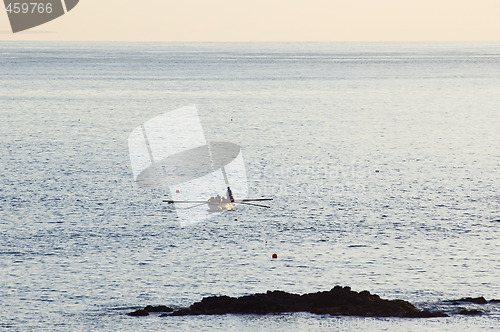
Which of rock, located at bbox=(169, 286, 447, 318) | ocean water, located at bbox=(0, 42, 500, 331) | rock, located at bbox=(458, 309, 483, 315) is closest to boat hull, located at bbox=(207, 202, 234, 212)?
ocean water, located at bbox=(0, 42, 500, 331)

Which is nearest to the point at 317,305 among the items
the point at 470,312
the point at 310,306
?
the point at 310,306

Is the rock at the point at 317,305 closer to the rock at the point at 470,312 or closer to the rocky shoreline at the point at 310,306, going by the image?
the rocky shoreline at the point at 310,306

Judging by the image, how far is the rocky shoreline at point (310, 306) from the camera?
170ft

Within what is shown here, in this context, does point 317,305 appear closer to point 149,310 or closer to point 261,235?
point 149,310

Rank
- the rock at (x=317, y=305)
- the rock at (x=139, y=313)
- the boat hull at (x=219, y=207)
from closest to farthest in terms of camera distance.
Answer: the rock at (x=317, y=305) → the rock at (x=139, y=313) → the boat hull at (x=219, y=207)

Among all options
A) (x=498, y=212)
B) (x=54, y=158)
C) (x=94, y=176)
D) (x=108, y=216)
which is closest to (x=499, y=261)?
(x=498, y=212)

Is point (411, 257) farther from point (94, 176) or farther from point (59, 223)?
point (94, 176)

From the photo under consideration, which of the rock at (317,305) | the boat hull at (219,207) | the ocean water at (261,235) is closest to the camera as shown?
the rock at (317,305)

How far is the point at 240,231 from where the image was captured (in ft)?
244

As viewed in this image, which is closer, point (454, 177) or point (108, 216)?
point (108, 216)

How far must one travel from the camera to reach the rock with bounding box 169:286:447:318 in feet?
170

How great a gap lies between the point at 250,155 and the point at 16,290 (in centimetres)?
6297

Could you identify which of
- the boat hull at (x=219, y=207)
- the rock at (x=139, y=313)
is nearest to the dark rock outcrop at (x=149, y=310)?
the rock at (x=139, y=313)

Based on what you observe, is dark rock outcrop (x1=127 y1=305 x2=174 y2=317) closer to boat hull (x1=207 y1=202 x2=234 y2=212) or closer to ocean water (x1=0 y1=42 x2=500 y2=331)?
ocean water (x1=0 y1=42 x2=500 y2=331)
